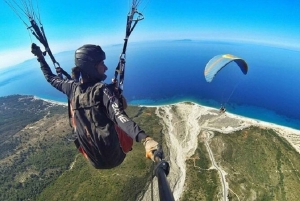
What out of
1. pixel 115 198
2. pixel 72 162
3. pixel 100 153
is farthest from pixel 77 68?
pixel 72 162

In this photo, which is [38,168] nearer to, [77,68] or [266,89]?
[77,68]

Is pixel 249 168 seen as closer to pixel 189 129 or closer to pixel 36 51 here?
pixel 189 129

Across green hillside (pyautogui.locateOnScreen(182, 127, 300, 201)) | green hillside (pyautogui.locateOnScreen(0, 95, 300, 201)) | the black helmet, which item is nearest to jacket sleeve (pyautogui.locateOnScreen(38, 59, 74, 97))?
the black helmet

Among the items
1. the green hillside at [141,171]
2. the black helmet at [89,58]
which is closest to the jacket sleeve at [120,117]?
the black helmet at [89,58]

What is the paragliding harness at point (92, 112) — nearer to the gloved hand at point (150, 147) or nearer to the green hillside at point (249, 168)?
the gloved hand at point (150, 147)

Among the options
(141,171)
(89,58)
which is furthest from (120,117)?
(141,171)

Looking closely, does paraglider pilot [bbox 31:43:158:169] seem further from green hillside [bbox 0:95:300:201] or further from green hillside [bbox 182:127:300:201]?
green hillside [bbox 182:127:300:201]
